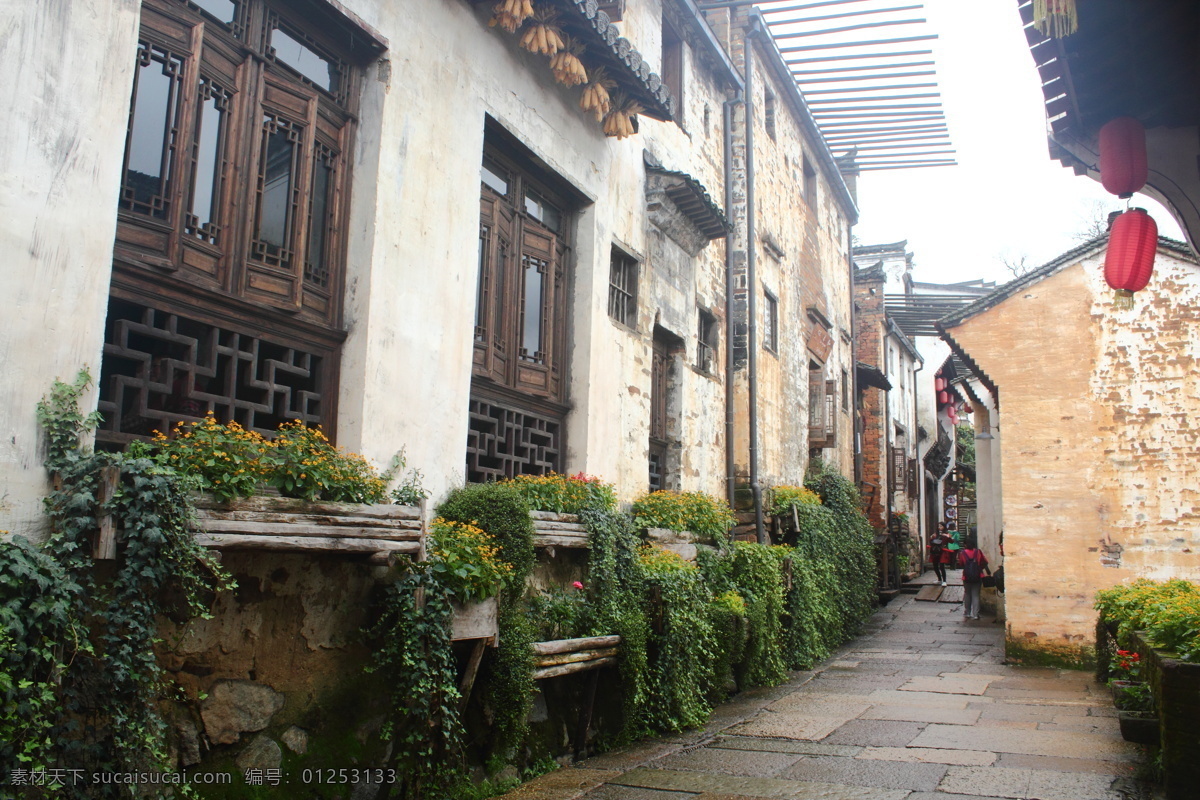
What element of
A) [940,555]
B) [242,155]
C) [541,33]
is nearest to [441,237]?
[242,155]

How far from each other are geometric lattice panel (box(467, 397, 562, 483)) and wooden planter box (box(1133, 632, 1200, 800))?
17.5ft

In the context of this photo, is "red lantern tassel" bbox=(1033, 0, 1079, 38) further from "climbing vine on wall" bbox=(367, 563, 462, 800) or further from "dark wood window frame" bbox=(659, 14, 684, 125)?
"dark wood window frame" bbox=(659, 14, 684, 125)

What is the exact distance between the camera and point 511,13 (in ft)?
26.0

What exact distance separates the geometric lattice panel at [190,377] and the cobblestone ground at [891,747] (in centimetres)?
323

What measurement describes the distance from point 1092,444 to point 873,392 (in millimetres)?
13251

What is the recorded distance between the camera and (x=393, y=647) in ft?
19.4

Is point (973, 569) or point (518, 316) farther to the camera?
point (973, 569)

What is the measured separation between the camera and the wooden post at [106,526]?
14.5ft

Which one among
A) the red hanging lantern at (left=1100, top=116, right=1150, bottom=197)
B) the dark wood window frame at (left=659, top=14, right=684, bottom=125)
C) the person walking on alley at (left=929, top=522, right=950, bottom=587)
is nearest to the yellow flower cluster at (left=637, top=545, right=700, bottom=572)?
the red hanging lantern at (left=1100, top=116, right=1150, bottom=197)

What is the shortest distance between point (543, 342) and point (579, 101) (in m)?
2.59

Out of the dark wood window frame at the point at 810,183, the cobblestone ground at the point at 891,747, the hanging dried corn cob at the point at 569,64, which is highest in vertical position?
the dark wood window frame at the point at 810,183

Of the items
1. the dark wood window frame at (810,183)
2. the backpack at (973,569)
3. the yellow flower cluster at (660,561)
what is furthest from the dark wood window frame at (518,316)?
the backpack at (973,569)

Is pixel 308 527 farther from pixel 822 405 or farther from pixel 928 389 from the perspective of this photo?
pixel 928 389

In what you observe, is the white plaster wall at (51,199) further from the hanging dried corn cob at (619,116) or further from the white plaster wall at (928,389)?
the white plaster wall at (928,389)
